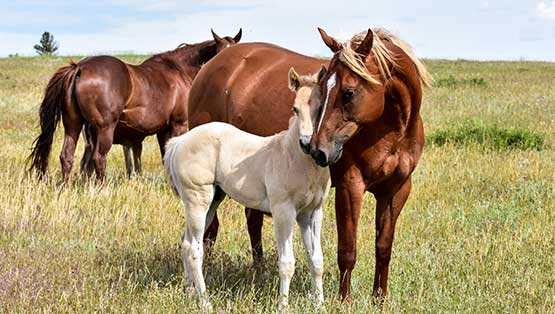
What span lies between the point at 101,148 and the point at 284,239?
5.42 m

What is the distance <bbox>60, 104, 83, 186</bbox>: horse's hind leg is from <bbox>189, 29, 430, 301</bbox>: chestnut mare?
421cm

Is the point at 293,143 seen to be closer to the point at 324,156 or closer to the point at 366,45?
the point at 324,156

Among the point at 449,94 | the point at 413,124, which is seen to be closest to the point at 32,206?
the point at 413,124

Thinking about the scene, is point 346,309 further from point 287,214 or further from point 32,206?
point 32,206

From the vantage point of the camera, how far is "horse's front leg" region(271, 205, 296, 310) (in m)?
4.12

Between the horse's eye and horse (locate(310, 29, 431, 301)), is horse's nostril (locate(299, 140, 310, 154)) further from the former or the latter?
the horse's eye

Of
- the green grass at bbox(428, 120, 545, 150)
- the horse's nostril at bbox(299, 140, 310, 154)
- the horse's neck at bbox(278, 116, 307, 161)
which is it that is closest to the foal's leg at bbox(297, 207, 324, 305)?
the horse's neck at bbox(278, 116, 307, 161)

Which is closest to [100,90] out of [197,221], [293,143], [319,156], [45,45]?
[197,221]

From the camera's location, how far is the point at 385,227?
4.67 metres

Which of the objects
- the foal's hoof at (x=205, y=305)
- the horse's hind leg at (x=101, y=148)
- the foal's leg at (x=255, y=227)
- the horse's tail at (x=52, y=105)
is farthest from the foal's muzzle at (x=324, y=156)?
the horse's tail at (x=52, y=105)

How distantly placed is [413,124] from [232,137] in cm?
119

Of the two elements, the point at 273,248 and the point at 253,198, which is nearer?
the point at 253,198

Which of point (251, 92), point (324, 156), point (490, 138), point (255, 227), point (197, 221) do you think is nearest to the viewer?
point (324, 156)

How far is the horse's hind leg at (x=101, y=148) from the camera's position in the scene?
9031 mm
